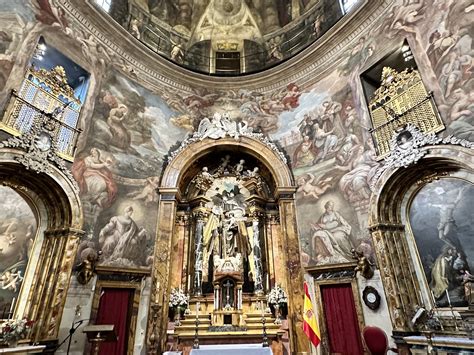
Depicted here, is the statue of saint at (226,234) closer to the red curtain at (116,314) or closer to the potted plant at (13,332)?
the red curtain at (116,314)

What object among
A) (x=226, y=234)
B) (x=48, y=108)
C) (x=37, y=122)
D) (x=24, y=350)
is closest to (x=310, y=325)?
(x=226, y=234)

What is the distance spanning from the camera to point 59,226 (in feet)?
26.5

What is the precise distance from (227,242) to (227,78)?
335 inches

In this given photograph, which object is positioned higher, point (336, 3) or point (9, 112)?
point (336, 3)

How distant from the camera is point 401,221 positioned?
8305 mm

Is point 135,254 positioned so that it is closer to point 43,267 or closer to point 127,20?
point 43,267

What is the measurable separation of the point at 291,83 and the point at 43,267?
12.1 meters

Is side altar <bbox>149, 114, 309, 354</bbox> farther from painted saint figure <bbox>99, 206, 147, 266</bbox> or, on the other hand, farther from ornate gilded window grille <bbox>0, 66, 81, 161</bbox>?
ornate gilded window grille <bbox>0, 66, 81, 161</bbox>

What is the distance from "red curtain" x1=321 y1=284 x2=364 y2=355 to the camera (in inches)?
330

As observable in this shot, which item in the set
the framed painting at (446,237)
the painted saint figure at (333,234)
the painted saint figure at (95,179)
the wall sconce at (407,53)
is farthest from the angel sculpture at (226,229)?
the wall sconce at (407,53)

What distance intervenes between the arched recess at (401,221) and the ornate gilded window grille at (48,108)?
1000 cm

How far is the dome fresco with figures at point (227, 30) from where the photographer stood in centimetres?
1386

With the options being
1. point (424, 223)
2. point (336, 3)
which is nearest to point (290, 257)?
point (424, 223)

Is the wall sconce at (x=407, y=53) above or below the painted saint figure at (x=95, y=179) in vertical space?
above
